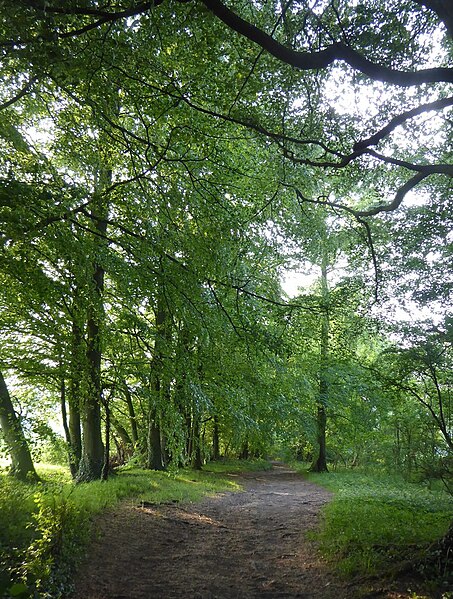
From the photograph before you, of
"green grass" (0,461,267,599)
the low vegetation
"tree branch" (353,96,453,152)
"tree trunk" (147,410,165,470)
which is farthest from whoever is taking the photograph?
"tree trunk" (147,410,165,470)

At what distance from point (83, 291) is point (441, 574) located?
626cm

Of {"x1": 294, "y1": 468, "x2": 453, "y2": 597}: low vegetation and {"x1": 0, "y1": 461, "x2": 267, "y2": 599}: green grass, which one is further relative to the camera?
{"x1": 294, "y1": 468, "x2": 453, "y2": 597}: low vegetation

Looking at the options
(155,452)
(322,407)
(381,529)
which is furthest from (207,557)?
(322,407)

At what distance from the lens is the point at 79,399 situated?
7504 millimetres

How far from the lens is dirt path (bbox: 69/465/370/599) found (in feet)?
16.0

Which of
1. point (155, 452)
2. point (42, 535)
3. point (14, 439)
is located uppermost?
point (14, 439)

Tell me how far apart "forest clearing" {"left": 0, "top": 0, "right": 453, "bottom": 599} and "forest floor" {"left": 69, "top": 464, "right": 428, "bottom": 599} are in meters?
0.05

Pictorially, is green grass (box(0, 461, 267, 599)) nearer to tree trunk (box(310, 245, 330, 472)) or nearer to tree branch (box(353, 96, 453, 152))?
tree branch (box(353, 96, 453, 152))

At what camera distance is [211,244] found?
21.2 ft

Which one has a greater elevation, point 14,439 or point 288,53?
point 288,53

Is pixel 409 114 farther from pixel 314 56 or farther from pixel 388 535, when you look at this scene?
pixel 388 535

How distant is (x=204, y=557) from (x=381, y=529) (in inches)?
113

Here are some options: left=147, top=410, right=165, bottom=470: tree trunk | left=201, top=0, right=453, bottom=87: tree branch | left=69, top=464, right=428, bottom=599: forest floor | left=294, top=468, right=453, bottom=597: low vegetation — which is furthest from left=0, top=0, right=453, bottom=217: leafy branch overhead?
left=147, top=410, right=165, bottom=470: tree trunk

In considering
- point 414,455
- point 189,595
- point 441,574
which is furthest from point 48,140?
point 414,455
